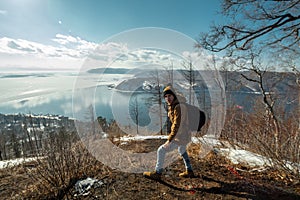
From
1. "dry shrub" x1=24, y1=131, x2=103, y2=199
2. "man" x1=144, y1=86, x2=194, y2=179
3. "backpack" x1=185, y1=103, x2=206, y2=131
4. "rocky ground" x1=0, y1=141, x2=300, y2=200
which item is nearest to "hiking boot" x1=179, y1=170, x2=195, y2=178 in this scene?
"rocky ground" x1=0, y1=141, x2=300, y2=200

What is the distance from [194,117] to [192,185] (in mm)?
1200

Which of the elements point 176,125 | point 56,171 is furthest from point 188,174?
point 56,171

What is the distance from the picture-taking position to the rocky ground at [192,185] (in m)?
2.93

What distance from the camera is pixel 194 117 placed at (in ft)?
11.0

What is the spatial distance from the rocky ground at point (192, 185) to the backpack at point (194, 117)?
103 cm

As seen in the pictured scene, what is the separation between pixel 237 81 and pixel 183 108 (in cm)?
1540

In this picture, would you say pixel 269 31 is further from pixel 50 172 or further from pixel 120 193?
pixel 50 172

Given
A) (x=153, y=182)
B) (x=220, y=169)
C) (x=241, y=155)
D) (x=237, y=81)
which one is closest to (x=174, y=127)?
(x=153, y=182)

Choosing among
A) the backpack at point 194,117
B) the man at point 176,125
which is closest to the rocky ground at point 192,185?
the man at point 176,125

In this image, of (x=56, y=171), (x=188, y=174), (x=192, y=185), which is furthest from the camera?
(x=188, y=174)

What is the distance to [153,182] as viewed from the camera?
341 cm

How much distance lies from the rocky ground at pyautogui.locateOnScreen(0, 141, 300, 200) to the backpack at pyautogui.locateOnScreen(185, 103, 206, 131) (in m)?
1.03

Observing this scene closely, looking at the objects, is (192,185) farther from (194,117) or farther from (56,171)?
(56,171)

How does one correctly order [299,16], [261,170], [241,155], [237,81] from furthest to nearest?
[237,81]
[299,16]
[241,155]
[261,170]
